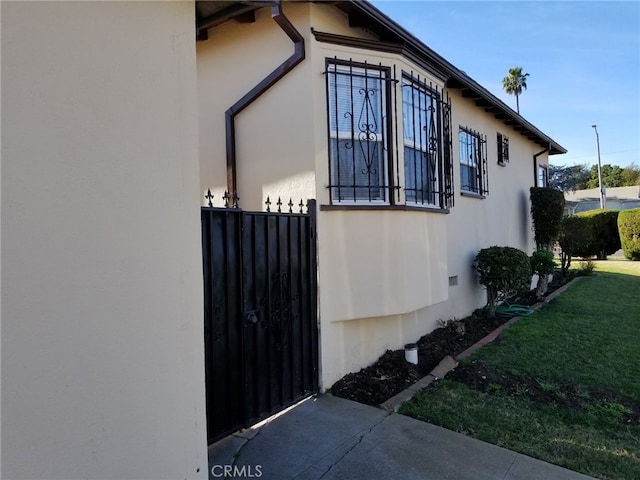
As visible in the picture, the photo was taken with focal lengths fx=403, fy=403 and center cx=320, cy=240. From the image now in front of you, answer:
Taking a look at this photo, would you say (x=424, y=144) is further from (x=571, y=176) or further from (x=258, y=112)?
(x=571, y=176)

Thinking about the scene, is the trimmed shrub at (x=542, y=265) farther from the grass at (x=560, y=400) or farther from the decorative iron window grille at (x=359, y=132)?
the decorative iron window grille at (x=359, y=132)

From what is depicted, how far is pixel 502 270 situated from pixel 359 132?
170 inches

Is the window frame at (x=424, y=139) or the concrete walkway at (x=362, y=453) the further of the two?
the window frame at (x=424, y=139)

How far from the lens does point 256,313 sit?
3.89 meters

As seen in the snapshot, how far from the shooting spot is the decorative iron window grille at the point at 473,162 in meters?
8.05

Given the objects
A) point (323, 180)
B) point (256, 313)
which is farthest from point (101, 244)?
point (323, 180)

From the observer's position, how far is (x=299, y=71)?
4637 mm

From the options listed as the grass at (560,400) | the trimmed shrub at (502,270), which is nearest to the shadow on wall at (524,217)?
the trimmed shrub at (502,270)

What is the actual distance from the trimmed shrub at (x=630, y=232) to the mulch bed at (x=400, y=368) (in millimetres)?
17812

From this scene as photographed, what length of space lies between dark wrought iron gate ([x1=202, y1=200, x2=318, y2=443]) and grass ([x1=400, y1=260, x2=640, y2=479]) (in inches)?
51.3

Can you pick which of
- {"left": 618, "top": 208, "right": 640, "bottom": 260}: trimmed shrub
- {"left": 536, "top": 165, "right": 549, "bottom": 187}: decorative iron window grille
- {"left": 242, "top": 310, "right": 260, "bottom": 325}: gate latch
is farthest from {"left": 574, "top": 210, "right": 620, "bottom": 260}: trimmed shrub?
{"left": 242, "top": 310, "right": 260, "bottom": 325}: gate latch

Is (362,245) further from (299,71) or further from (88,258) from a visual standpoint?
(88,258)

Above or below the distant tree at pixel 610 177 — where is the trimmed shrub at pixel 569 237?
below

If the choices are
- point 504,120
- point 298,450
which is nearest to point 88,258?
point 298,450
